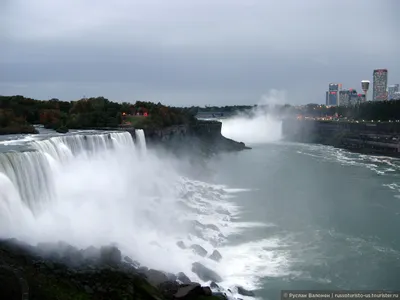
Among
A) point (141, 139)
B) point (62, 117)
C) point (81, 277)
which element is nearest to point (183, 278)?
point (81, 277)

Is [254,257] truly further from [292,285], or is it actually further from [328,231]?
[328,231]

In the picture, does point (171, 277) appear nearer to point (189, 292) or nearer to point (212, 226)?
point (189, 292)

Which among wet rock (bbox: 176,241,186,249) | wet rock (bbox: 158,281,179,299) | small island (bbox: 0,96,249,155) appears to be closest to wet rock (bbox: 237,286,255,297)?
wet rock (bbox: 158,281,179,299)

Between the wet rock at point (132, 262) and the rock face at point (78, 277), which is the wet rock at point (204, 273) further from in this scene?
the wet rock at point (132, 262)

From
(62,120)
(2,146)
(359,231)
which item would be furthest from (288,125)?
(2,146)

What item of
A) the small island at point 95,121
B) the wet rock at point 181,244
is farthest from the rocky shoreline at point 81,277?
the small island at point 95,121

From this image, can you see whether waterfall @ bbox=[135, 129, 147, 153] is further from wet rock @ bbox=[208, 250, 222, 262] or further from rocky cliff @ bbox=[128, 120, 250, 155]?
wet rock @ bbox=[208, 250, 222, 262]
